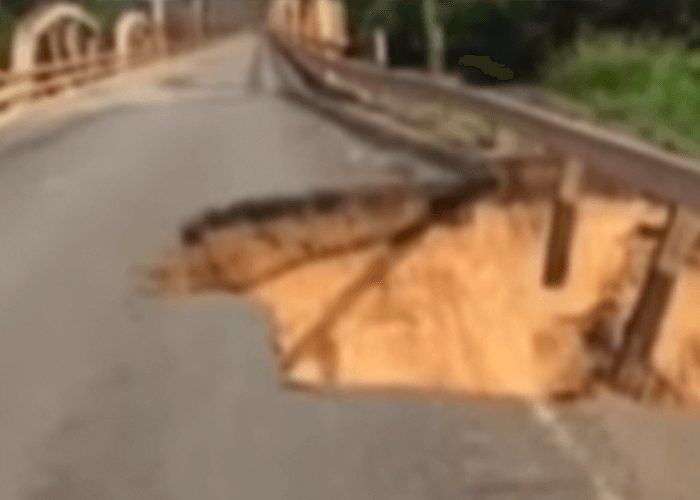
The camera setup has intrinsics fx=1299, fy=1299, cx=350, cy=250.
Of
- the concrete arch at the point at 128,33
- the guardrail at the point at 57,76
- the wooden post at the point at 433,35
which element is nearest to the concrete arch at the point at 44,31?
the guardrail at the point at 57,76

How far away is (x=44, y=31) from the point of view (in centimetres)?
1816

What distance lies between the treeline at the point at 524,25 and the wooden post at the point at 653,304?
26.9 m

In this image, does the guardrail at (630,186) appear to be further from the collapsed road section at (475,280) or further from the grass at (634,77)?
the grass at (634,77)

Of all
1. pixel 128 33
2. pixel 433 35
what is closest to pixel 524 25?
pixel 433 35

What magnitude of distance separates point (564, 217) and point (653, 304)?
0.76m

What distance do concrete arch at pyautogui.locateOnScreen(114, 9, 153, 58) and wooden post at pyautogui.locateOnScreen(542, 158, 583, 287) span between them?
19157 mm

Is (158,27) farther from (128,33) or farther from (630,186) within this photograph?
(630,186)

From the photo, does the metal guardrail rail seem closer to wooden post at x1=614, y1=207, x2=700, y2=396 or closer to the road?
wooden post at x1=614, y1=207, x2=700, y2=396

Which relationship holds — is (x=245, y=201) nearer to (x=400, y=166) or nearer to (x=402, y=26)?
(x=400, y=166)

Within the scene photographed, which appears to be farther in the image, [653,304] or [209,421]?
[653,304]

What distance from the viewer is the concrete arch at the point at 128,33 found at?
1066 inches

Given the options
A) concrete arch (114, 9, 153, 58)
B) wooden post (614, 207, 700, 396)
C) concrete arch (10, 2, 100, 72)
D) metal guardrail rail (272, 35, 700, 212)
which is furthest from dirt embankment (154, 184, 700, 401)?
concrete arch (114, 9, 153, 58)

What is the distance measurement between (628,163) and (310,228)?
2625 mm

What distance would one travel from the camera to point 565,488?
360 cm
